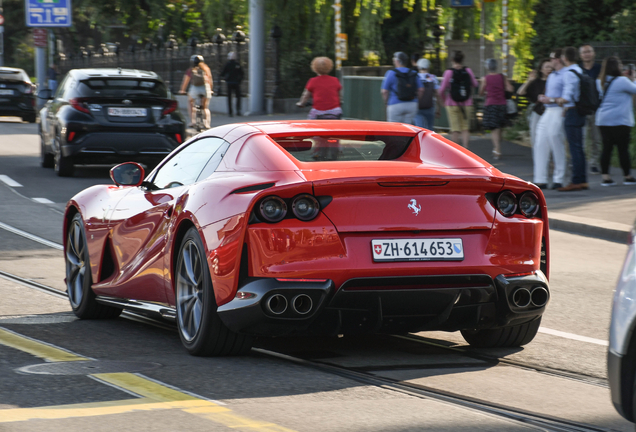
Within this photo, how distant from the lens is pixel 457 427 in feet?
14.1

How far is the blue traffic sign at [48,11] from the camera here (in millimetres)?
40688

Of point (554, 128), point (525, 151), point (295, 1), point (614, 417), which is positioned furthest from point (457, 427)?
point (295, 1)

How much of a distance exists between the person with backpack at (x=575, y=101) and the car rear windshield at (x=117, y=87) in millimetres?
6120

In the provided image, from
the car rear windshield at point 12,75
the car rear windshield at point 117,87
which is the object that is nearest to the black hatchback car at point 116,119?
the car rear windshield at point 117,87

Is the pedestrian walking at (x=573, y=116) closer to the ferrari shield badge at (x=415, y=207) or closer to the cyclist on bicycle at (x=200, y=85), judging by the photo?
the ferrari shield badge at (x=415, y=207)

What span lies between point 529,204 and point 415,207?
2.28ft

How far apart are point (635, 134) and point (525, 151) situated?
287 centimetres

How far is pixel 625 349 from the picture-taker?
3742 mm

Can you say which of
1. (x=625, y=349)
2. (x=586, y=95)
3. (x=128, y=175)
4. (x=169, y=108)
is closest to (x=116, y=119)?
(x=169, y=108)

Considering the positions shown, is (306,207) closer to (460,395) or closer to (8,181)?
(460,395)

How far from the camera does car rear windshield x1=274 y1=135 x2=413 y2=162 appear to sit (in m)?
6.10

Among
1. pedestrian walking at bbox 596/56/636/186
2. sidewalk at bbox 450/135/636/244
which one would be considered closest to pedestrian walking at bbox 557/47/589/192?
sidewalk at bbox 450/135/636/244

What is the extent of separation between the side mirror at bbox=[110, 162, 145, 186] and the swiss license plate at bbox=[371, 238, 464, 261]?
2.09m

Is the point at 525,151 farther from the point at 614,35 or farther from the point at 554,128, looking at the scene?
the point at 614,35
